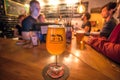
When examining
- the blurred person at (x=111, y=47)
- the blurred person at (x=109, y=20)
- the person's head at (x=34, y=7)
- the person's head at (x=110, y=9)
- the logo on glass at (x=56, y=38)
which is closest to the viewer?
the logo on glass at (x=56, y=38)

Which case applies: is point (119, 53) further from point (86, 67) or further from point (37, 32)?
point (37, 32)

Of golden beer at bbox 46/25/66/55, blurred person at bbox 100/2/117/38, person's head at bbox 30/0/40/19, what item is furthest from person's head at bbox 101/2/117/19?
golden beer at bbox 46/25/66/55

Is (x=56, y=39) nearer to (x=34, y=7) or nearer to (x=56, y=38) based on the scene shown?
(x=56, y=38)

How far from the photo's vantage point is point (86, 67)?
618mm

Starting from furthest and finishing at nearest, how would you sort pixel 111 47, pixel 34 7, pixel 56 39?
pixel 34 7 < pixel 111 47 < pixel 56 39

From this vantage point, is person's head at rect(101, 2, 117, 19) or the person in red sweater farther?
person's head at rect(101, 2, 117, 19)

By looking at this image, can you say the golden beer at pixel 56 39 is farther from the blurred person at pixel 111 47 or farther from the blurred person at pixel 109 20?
the blurred person at pixel 109 20

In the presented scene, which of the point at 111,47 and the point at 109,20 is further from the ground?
the point at 109,20

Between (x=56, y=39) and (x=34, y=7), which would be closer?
→ (x=56, y=39)

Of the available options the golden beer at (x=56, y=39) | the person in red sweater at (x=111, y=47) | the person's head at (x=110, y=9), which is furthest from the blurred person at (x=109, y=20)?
the golden beer at (x=56, y=39)

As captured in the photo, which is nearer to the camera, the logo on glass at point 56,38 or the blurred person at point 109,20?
the logo on glass at point 56,38

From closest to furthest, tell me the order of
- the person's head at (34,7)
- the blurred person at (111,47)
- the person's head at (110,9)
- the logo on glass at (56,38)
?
the logo on glass at (56,38) < the blurred person at (111,47) < the person's head at (34,7) < the person's head at (110,9)

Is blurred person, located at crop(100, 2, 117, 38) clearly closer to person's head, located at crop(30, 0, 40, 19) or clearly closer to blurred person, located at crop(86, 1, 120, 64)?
blurred person, located at crop(86, 1, 120, 64)

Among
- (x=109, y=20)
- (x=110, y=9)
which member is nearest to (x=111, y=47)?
(x=109, y=20)
